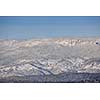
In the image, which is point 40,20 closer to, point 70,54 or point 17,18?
point 17,18

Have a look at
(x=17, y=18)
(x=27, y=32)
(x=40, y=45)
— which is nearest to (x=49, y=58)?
(x=40, y=45)
